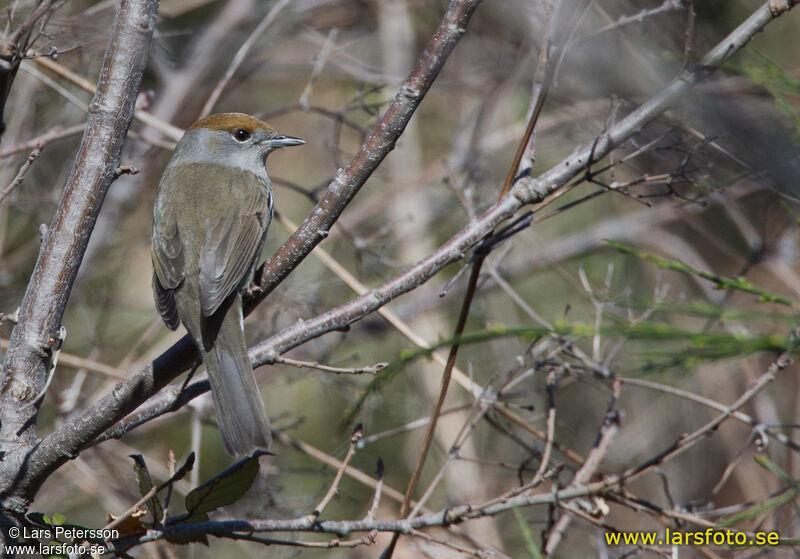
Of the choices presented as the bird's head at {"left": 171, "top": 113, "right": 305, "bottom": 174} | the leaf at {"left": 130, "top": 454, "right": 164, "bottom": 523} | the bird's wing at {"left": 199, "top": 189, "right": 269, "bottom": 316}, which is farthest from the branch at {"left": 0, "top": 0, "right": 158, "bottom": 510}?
the bird's head at {"left": 171, "top": 113, "right": 305, "bottom": 174}

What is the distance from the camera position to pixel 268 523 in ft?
7.46

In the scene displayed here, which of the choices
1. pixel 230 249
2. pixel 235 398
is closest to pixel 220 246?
pixel 230 249

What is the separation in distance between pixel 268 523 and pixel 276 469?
6.97 feet

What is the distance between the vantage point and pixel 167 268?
3324 millimetres

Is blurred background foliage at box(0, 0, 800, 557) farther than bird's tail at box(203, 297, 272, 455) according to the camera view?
Yes

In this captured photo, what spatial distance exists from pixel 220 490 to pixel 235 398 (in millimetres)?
545

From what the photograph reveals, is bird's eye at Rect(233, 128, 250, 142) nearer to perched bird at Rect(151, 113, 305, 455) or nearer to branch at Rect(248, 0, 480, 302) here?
perched bird at Rect(151, 113, 305, 455)

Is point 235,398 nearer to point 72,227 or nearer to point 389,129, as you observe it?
point 72,227

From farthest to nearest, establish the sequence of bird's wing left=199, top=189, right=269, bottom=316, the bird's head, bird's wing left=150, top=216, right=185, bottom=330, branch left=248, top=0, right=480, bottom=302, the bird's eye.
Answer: the bird's eye
the bird's head
bird's wing left=150, top=216, right=185, bottom=330
bird's wing left=199, top=189, right=269, bottom=316
branch left=248, top=0, right=480, bottom=302

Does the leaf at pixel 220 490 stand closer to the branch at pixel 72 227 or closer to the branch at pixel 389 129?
the branch at pixel 72 227

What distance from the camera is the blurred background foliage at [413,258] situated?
448 cm

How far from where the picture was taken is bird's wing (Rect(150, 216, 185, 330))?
327cm

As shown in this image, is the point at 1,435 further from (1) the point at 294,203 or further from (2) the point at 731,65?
(1) the point at 294,203

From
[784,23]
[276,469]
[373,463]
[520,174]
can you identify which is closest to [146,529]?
[520,174]
